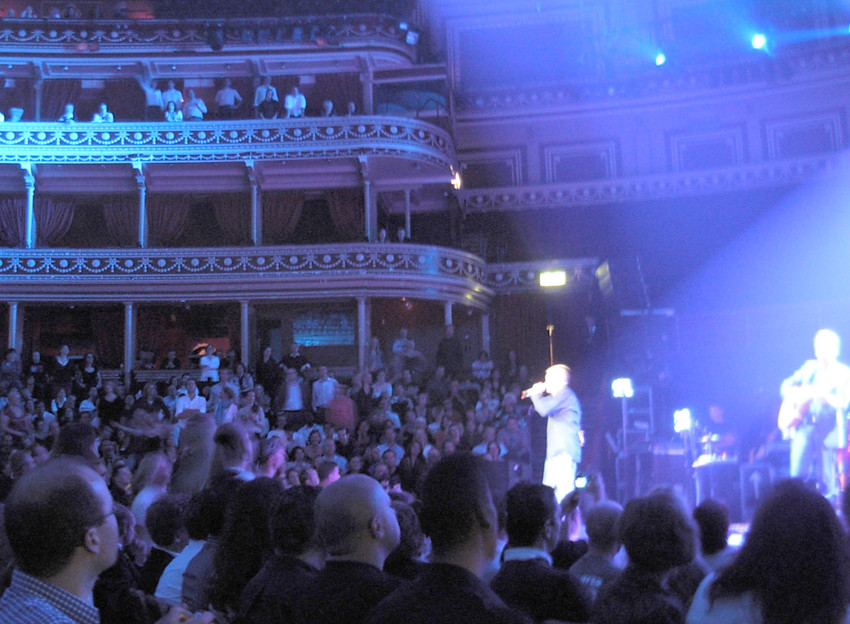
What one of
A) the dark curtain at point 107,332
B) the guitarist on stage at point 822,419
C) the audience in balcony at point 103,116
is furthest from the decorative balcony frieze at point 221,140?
the guitarist on stage at point 822,419

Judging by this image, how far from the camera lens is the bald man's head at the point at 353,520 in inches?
111

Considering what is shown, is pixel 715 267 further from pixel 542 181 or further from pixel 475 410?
pixel 475 410

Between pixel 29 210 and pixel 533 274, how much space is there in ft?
41.2

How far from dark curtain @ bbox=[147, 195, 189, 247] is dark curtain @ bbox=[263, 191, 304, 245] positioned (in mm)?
2093

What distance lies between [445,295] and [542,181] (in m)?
4.47

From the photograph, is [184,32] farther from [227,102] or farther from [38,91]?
[38,91]

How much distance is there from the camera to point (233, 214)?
75.4ft

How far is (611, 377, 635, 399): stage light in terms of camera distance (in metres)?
12.3

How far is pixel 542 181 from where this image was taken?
2333 centimetres

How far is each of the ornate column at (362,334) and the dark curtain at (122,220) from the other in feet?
21.0

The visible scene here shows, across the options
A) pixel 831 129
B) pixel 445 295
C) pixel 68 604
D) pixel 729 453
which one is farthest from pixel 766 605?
pixel 831 129

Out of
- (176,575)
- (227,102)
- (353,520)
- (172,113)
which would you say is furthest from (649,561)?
(227,102)

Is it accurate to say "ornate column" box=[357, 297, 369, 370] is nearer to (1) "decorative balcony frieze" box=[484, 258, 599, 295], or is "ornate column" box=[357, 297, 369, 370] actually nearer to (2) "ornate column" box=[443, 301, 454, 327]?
(2) "ornate column" box=[443, 301, 454, 327]

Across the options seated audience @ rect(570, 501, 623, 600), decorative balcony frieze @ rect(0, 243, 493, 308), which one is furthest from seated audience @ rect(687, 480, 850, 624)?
decorative balcony frieze @ rect(0, 243, 493, 308)
